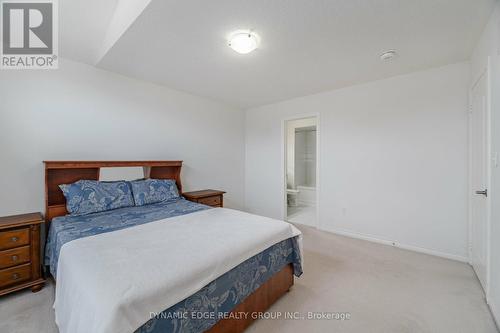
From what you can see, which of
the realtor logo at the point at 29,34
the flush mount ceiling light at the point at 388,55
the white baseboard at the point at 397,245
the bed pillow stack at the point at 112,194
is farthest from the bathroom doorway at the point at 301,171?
the realtor logo at the point at 29,34

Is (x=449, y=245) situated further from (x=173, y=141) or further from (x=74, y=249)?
(x=173, y=141)

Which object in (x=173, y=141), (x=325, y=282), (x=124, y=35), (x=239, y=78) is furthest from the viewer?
(x=173, y=141)

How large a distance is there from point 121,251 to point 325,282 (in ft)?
6.17

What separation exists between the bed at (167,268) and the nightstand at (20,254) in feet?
0.43

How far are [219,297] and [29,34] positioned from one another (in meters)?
3.15

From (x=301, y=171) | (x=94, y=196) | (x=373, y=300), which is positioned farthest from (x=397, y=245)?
(x=94, y=196)

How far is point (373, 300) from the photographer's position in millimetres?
1867

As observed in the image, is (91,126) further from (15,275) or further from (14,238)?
(15,275)

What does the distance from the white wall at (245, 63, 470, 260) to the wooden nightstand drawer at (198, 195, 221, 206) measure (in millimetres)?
1790

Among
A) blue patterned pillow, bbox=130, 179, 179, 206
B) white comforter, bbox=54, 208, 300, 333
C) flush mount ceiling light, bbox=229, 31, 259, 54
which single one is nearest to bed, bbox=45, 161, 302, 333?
white comforter, bbox=54, 208, 300, 333

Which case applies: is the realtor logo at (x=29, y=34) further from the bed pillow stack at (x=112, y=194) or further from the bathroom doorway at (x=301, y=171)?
the bathroom doorway at (x=301, y=171)

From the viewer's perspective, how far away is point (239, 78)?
120 inches

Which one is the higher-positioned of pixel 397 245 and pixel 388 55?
pixel 388 55

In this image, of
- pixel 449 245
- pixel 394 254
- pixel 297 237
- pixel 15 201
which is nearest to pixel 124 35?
pixel 15 201
